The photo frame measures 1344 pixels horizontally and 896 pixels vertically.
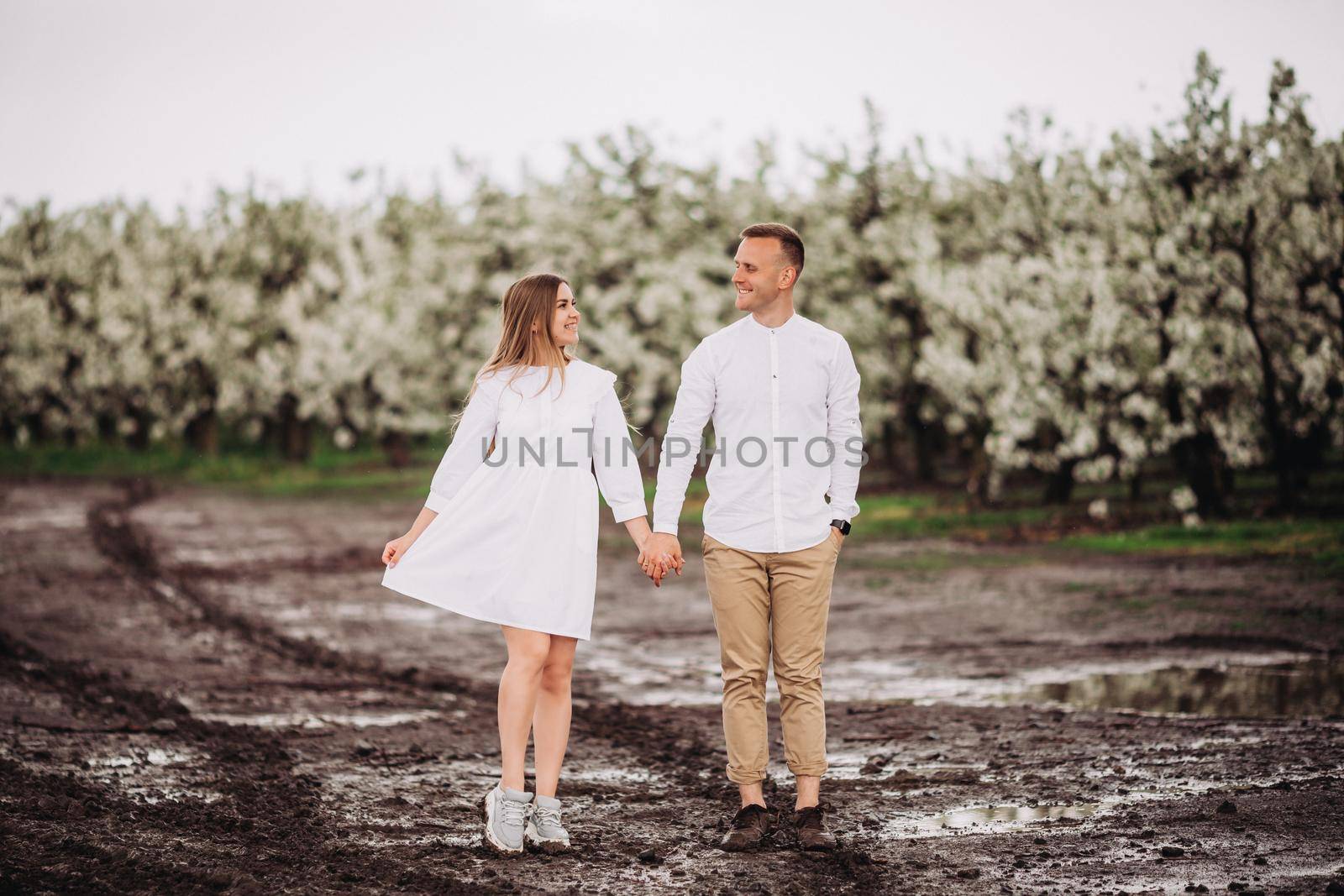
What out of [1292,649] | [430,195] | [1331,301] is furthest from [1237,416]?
[430,195]

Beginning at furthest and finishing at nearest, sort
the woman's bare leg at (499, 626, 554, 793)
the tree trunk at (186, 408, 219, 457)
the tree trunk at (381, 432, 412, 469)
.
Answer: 1. the tree trunk at (186, 408, 219, 457)
2. the tree trunk at (381, 432, 412, 469)
3. the woman's bare leg at (499, 626, 554, 793)

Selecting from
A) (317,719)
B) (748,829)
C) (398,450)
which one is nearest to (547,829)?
(748,829)

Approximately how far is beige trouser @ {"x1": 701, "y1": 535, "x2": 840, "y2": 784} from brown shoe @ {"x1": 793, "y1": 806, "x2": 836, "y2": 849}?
0.16 metres

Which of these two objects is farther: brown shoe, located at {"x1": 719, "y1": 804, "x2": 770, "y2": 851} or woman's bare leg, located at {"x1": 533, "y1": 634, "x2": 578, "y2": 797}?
woman's bare leg, located at {"x1": 533, "y1": 634, "x2": 578, "y2": 797}

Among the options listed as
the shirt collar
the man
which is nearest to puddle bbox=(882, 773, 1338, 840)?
the man

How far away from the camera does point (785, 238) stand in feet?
17.3

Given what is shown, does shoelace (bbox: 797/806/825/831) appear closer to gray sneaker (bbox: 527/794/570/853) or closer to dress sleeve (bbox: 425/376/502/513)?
gray sneaker (bbox: 527/794/570/853)

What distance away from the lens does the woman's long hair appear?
207 inches

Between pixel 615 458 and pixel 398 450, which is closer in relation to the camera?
pixel 615 458

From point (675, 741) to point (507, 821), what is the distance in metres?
2.12

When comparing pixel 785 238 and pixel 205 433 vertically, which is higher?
pixel 785 238

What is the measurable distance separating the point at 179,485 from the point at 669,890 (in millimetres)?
28137

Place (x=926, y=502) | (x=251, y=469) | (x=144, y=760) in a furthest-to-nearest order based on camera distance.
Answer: (x=251, y=469) < (x=926, y=502) < (x=144, y=760)

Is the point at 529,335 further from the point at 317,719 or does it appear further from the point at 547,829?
the point at 317,719
